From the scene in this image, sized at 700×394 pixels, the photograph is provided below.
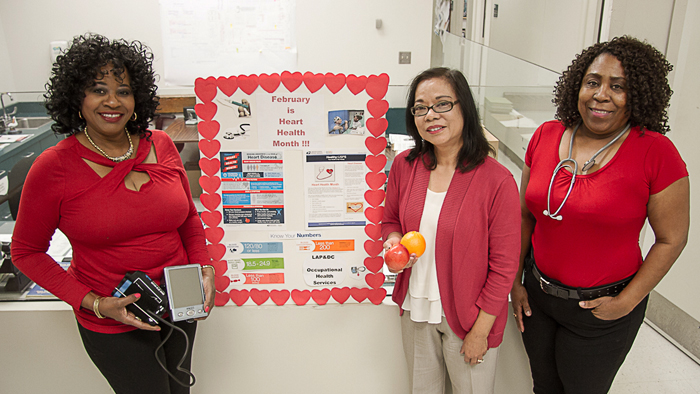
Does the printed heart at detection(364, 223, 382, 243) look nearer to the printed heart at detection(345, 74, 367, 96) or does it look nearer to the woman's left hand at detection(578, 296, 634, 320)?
the printed heart at detection(345, 74, 367, 96)

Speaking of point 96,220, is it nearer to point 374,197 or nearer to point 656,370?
point 374,197

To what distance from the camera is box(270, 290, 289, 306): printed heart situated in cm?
181

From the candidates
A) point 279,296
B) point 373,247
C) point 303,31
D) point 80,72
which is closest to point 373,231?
point 373,247

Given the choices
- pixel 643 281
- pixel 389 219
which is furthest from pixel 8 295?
pixel 643 281

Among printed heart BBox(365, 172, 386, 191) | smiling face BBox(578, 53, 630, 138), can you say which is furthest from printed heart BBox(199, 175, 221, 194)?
smiling face BBox(578, 53, 630, 138)

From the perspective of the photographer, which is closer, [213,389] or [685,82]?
[213,389]

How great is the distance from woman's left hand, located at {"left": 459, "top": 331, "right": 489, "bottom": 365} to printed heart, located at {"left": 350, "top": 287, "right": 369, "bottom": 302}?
1.57 ft

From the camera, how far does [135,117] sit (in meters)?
1.42

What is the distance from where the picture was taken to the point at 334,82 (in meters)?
1.58

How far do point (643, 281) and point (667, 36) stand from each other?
1.66 meters

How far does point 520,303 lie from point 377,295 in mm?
521

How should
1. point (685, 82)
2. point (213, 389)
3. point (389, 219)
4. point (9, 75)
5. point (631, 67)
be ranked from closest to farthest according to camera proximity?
point (631, 67), point (389, 219), point (213, 389), point (685, 82), point (9, 75)

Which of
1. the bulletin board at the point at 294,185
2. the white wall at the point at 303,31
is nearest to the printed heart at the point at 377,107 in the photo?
the bulletin board at the point at 294,185

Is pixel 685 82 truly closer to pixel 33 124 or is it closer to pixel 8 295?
pixel 8 295
